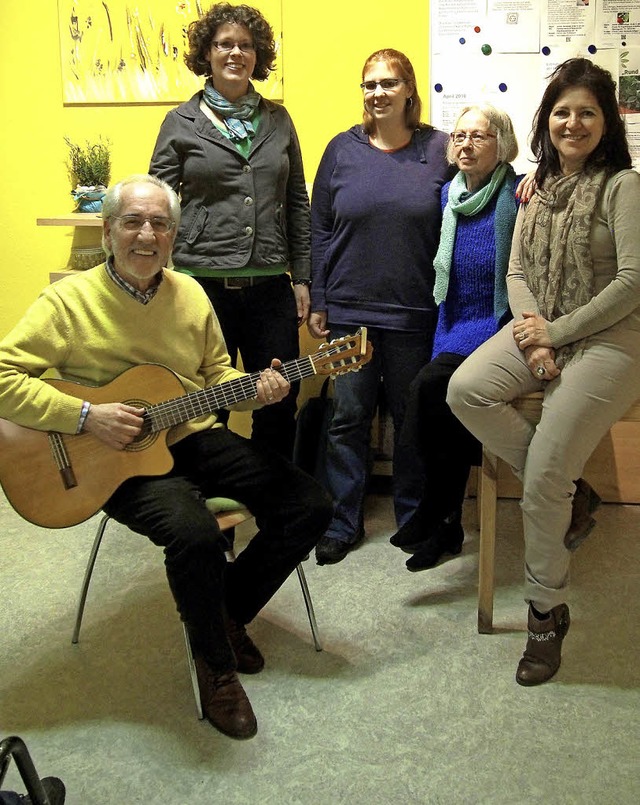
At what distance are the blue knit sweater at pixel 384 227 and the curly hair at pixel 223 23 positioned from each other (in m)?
0.34

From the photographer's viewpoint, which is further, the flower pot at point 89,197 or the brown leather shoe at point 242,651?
the flower pot at point 89,197

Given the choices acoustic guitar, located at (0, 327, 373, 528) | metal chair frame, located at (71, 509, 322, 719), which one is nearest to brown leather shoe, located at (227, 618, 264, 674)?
metal chair frame, located at (71, 509, 322, 719)

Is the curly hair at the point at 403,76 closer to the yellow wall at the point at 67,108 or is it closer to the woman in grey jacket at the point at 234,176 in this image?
the woman in grey jacket at the point at 234,176

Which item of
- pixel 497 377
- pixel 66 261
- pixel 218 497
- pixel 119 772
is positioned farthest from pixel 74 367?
pixel 66 261

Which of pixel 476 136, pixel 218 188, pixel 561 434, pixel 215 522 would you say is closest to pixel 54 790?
pixel 215 522

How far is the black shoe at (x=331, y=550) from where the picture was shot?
2.52 m

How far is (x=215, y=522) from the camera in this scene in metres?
1.73

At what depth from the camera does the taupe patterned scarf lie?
76.3 inches

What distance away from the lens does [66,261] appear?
3.31 metres

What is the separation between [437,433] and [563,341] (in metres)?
0.47

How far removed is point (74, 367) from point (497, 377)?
3.34 feet

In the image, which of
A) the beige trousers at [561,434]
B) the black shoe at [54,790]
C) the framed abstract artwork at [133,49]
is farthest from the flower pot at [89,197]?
the black shoe at [54,790]

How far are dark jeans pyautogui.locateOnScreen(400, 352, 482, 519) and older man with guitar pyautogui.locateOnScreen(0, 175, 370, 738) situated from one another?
1.25 ft

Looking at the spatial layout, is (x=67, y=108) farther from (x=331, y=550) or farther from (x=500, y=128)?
(x=331, y=550)
